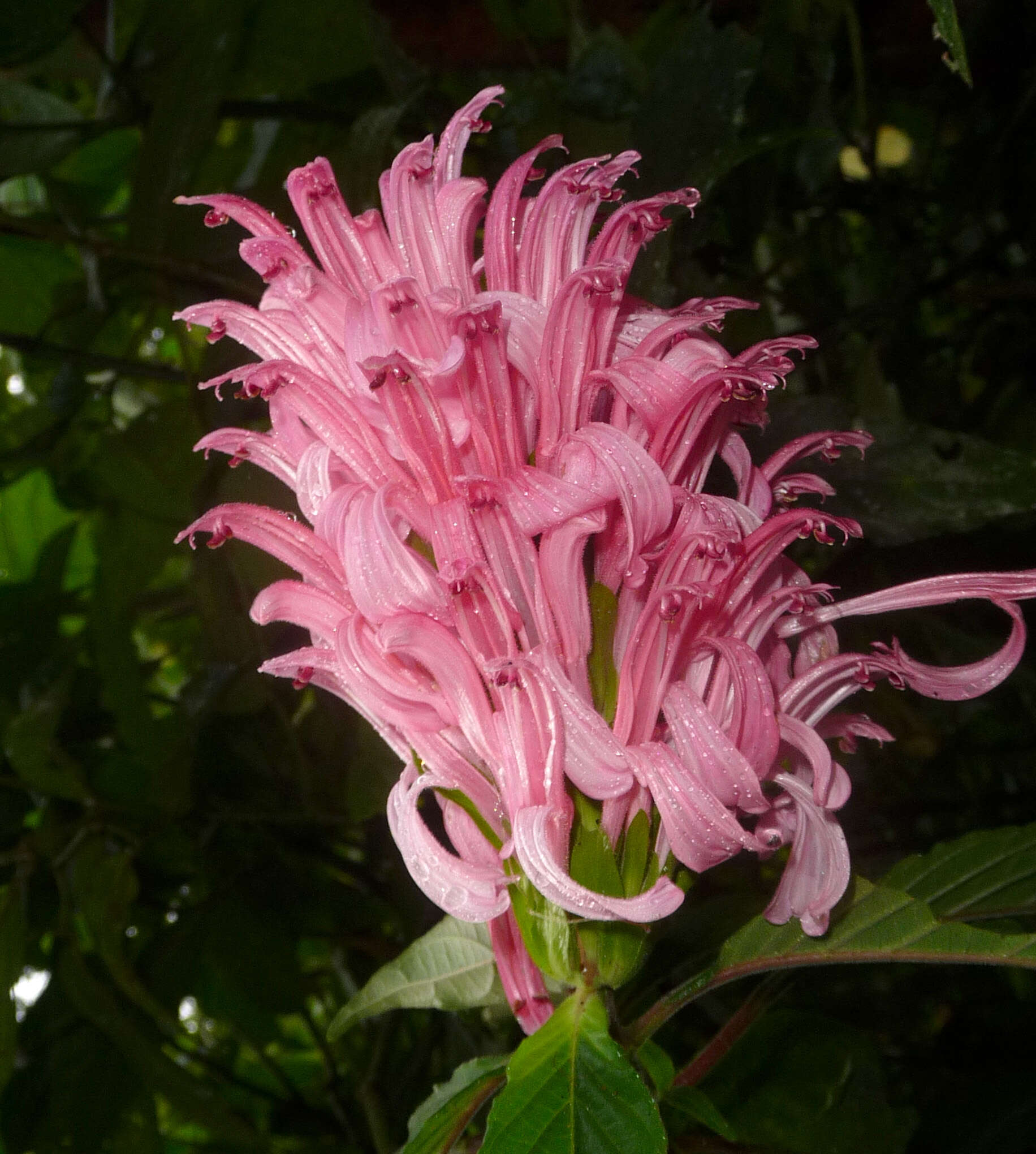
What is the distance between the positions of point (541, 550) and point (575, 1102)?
208 millimetres

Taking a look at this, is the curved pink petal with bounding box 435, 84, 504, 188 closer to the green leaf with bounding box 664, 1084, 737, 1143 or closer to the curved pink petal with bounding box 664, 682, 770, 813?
the curved pink petal with bounding box 664, 682, 770, 813

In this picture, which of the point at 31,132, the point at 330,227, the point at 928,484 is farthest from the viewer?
the point at 31,132

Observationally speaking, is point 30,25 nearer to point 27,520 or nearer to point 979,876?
point 27,520

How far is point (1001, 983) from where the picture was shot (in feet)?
4.50

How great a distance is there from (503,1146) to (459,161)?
407 millimetres

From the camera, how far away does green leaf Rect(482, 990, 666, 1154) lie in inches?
14.4

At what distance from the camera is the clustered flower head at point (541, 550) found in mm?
383

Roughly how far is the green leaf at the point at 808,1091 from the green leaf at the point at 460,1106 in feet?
0.89

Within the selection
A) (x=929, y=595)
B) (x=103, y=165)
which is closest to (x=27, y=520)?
(x=103, y=165)

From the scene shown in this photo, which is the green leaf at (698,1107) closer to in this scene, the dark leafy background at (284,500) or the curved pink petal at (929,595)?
the dark leafy background at (284,500)

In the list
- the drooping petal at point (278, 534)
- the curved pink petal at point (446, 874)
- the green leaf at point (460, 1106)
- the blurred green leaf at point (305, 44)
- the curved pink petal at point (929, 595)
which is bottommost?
the green leaf at point (460, 1106)

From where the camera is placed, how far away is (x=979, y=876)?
0.48 metres

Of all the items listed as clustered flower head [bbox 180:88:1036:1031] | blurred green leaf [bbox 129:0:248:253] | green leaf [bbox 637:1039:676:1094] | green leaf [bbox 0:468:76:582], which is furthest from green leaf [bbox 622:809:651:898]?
green leaf [bbox 0:468:76:582]

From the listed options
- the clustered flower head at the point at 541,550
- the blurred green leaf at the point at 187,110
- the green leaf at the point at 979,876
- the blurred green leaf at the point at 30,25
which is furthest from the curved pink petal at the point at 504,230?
the blurred green leaf at the point at 30,25
